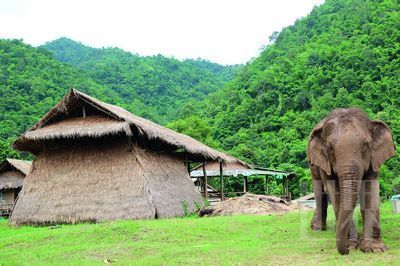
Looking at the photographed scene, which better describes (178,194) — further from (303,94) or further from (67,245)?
(303,94)

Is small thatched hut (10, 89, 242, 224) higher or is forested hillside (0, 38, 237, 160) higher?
forested hillside (0, 38, 237, 160)

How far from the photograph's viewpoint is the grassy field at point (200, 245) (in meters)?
6.52

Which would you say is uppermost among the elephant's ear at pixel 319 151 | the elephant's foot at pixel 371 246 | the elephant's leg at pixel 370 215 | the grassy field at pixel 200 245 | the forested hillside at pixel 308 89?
the forested hillside at pixel 308 89

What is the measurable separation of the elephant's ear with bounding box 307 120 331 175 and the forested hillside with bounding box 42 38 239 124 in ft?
147

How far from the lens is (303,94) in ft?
147

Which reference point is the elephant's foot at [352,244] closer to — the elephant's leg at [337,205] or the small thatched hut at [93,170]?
the elephant's leg at [337,205]

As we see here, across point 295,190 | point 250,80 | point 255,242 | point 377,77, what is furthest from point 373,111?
point 255,242

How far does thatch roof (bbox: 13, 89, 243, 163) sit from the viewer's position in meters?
14.0

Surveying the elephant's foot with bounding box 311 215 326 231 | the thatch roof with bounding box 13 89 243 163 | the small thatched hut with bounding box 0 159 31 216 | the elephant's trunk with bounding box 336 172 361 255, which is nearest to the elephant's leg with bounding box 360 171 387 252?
the elephant's trunk with bounding box 336 172 361 255

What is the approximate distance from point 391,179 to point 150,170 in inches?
755

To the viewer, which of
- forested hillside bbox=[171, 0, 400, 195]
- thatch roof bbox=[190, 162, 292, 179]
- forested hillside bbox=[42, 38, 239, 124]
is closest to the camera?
thatch roof bbox=[190, 162, 292, 179]

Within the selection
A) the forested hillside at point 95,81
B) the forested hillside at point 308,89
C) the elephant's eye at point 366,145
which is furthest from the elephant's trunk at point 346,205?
the forested hillside at point 95,81

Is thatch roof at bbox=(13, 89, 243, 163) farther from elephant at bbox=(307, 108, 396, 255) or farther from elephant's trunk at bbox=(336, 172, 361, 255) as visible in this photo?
elephant's trunk at bbox=(336, 172, 361, 255)

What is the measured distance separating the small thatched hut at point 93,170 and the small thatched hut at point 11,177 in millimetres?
14793
